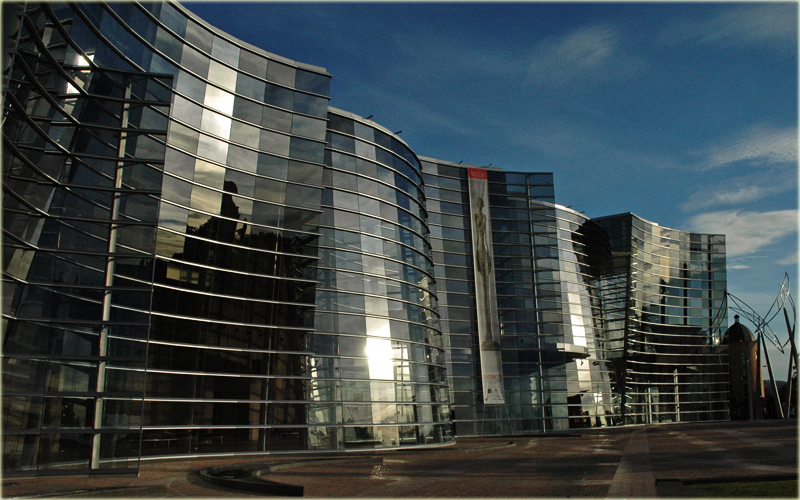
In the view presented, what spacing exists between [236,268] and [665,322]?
61693 millimetres

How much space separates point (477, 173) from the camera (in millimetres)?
50312

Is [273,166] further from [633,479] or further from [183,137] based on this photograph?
[633,479]

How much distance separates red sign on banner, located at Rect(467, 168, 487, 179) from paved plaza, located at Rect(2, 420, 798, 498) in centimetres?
2844

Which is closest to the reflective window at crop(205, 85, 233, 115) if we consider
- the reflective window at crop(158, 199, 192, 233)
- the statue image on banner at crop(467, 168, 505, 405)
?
the reflective window at crop(158, 199, 192, 233)

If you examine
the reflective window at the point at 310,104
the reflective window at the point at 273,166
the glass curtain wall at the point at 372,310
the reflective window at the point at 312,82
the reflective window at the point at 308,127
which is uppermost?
the reflective window at the point at 312,82

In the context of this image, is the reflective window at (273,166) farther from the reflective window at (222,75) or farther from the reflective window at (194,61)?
the reflective window at (194,61)

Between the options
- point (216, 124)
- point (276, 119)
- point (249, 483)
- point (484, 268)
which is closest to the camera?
point (249, 483)

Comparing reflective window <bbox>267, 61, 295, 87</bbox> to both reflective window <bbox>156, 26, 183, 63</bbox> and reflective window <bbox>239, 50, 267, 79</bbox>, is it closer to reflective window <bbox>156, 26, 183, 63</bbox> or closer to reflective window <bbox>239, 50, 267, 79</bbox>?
reflective window <bbox>239, 50, 267, 79</bbox>

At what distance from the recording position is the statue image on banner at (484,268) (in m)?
46.0

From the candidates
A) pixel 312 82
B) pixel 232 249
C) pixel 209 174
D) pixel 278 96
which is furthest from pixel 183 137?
pixel 312 82

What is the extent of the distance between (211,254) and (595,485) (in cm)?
1887

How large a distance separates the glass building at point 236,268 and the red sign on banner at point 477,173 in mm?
211

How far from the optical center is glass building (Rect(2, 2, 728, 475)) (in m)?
16.0

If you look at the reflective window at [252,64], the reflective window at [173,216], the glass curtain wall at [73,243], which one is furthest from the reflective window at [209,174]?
the glass curtain wall at [73,243]
